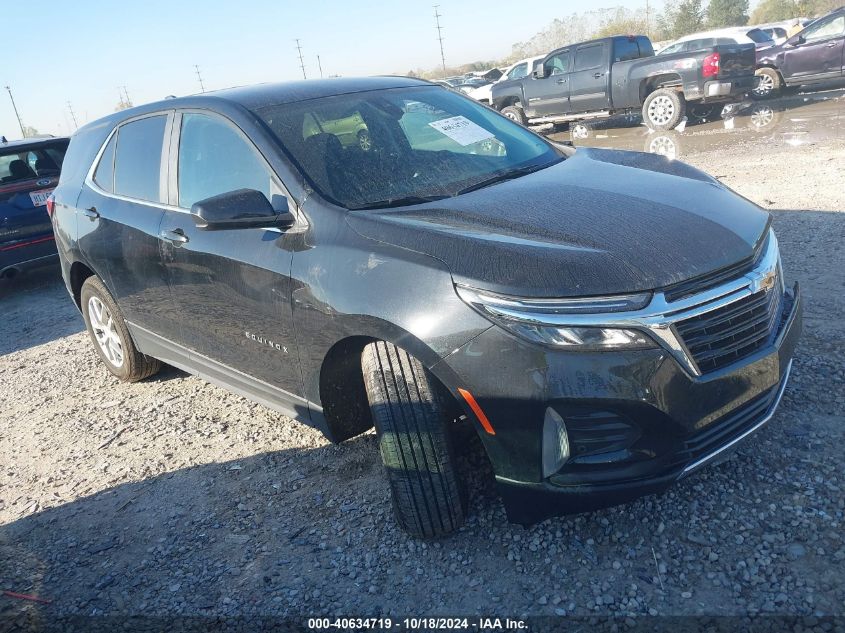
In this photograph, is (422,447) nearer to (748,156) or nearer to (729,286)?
(729,286)

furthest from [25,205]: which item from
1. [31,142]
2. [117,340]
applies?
[117,340]

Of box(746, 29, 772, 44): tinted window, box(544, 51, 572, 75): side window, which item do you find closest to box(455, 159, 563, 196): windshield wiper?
box(544, 51, 572, 75): side window

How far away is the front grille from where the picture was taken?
7.40ft

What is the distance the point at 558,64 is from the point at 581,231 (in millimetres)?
13025

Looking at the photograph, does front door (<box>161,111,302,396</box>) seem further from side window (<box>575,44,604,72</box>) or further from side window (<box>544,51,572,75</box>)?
side window (<box>544,51,572,75</box>)

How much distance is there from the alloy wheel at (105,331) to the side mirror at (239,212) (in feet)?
7.07

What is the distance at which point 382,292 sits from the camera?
253 cm

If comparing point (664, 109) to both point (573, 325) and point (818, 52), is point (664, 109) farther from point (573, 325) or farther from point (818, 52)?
point (573, 325)

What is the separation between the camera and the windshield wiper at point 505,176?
310 centimetres

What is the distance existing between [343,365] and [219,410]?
1.73 m

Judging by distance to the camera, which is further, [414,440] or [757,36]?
[757,36]

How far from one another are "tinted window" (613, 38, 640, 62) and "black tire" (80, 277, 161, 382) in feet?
37.5

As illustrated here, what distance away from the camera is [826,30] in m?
13.5

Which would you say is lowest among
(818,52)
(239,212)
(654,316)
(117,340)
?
(117,340)
